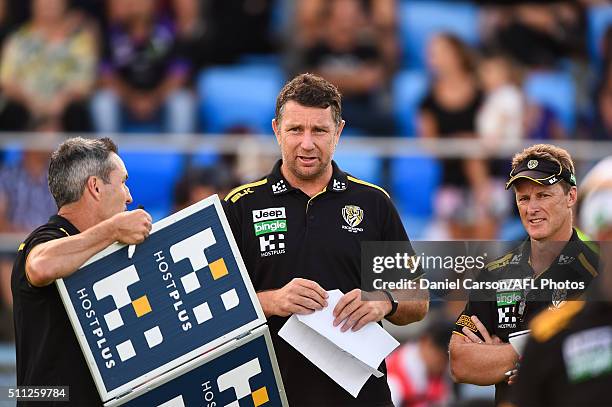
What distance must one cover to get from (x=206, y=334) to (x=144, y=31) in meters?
6.59

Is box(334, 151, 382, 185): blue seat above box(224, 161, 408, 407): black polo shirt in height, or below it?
above

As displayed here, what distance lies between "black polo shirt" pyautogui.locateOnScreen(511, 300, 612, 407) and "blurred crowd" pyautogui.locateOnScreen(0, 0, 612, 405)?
6.14 meters

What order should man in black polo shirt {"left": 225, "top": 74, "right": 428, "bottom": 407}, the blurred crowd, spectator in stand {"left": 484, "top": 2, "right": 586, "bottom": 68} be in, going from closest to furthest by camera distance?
1. man in black polo shirt {"left": 225, "top": 74, "right": 428, "bottom": 407}
2. the blurred crowd
3. spectator in stand {"left": 484, "top": 2, "right": 586, "bottom": 68}

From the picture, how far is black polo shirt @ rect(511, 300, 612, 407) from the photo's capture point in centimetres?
333

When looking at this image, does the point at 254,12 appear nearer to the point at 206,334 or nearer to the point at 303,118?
the point at 303,118

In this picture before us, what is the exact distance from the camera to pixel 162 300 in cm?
482

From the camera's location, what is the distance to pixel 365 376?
16.9 feet

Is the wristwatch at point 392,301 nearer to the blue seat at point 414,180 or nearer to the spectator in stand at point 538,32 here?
the blue seat at point 414,180

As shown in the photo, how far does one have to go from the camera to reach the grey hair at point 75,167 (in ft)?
16.3

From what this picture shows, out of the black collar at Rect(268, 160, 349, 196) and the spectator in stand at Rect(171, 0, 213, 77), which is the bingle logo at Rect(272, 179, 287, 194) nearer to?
the black collar at Rect(268, 160, 349, 196)

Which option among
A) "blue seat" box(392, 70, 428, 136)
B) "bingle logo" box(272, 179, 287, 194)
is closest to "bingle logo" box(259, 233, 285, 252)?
"bingle logo" box(272, 179, 287, 194)

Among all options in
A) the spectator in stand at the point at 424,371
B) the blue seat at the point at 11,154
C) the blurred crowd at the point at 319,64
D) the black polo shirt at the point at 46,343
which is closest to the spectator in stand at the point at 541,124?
the blurred crowd at the point at 319,64

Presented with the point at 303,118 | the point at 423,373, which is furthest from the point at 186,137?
the point at 303,118

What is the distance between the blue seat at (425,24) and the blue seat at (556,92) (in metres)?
0.77
